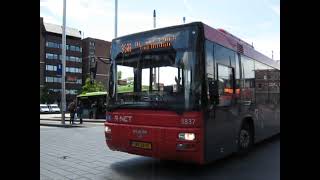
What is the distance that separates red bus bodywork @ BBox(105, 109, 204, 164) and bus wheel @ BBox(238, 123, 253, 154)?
241 centimetres

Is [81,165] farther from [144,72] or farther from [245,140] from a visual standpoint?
[245,140]

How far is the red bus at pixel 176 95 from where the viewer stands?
21.5ft

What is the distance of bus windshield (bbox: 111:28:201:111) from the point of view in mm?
6609

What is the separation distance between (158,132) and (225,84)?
6.36 ft

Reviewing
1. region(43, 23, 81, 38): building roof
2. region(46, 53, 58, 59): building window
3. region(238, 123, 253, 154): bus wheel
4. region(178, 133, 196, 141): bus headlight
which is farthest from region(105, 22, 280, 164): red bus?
region(46, 53, 58, 59): building window

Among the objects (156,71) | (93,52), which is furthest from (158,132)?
(93,52)

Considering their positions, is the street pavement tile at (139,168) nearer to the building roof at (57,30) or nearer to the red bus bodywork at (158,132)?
the red bus bodywork at (158,132)

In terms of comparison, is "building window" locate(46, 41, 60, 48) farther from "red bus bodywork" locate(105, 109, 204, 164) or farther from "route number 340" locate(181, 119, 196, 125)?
"route number 340" locate(181, 119, 196, 125)

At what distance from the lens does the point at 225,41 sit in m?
8.03

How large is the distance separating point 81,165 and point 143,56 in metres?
2.69

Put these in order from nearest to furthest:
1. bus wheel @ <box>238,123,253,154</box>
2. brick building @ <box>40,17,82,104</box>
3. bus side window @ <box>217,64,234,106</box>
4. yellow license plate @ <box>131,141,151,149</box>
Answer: yellow license plate @ <box>131,141,151,149</box> → bus side window @ <box>217,64,234,106</box> → bus wheel @ <box>238,123,253,154</box> → brick building @ <box>40,17,82,104</box>

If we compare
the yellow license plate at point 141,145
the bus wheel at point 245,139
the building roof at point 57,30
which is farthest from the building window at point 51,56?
the yellow license plate at point 141,145

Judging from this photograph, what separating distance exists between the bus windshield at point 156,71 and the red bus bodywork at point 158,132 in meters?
0.17

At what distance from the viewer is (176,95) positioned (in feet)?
21.8
